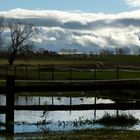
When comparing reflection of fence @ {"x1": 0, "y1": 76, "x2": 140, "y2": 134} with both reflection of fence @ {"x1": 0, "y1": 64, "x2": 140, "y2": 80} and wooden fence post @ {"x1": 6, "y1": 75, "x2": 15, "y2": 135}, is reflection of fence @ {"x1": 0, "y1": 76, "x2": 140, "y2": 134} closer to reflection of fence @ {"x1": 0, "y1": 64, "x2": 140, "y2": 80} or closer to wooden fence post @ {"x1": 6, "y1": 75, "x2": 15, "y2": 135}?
wooden fence post @ {"x1": 6, "y1": 75, "x2": 15, "y2": 135}

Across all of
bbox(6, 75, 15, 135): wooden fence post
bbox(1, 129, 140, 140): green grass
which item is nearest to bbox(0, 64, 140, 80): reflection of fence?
bbox(6, 75, 15, 135): wooden fence post

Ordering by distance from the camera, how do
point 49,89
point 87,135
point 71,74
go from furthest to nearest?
point 71,74, point 49,89, point 87,135

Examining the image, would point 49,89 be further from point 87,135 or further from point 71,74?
point 71,74

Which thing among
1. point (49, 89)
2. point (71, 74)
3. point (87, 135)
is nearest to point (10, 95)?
point (49, 89)

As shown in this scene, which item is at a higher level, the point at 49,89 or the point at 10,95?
the point at 49,89

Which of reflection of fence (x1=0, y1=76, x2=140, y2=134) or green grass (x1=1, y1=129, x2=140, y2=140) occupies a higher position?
reflection of fence (x1=0, y1=76, x2=140, y2=134)

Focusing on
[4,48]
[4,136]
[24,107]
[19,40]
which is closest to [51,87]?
[24,107]

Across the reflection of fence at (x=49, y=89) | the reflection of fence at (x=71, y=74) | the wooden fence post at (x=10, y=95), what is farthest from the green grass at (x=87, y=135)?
the reflection of fence at (x=71, y=74)

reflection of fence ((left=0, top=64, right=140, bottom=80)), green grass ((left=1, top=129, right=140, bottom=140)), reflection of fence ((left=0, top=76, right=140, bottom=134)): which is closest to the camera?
green grass ((left=1, top=129, right=140, bottom=140))

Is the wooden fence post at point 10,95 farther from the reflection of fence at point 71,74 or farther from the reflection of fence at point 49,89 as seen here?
the reflection of fence at point 71,74

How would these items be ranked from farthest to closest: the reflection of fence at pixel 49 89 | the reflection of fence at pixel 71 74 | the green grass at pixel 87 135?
the reflection of fence at pixel 71 74, the reflection of fence at pixel 49 89, the green grass at pixel 87 135

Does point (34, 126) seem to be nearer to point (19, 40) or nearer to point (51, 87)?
point (51, 87)

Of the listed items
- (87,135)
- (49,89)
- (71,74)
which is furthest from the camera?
(71,74)

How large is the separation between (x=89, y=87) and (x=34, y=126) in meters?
2.07
